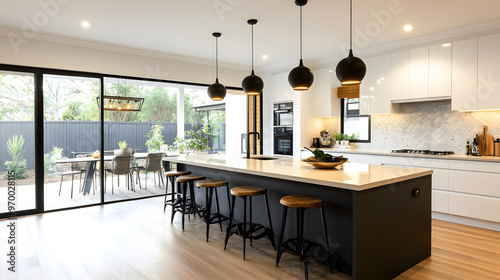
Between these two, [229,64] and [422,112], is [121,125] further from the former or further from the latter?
[422,112]

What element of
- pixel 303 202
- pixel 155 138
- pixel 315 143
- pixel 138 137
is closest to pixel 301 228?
pixel 303 202

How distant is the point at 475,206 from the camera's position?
3.90m

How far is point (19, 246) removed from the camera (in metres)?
3.24

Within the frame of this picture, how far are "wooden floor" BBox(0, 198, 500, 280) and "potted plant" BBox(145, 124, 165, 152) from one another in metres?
2.46

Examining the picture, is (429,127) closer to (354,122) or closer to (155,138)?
(354,122)

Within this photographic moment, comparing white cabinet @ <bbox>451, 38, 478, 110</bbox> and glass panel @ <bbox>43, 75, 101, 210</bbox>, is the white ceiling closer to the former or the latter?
white cabinet @ <bbox>451, 38, 478, 110</bbox>

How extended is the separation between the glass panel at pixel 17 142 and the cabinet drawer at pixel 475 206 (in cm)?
597

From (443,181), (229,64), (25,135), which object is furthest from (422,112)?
(25,135)

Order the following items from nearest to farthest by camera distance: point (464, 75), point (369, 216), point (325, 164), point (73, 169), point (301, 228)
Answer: point (369, 216) < point (301, 228) < point (325, 164) < point (464, 75) < point (73, 169)

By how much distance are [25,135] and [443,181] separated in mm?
5969

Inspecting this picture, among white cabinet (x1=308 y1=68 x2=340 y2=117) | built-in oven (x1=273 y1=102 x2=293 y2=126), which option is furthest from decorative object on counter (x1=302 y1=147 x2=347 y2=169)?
built-in oven (x1=273 y1=102 x2=293 y2=126)

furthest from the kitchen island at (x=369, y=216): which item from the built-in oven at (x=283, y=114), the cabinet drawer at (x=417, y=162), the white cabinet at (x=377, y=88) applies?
the built-in oven at (x=283, y=114)

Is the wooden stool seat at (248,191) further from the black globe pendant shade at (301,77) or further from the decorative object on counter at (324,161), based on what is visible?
the black globe pendant shade at (301,77)

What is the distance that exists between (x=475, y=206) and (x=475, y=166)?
51 cm
